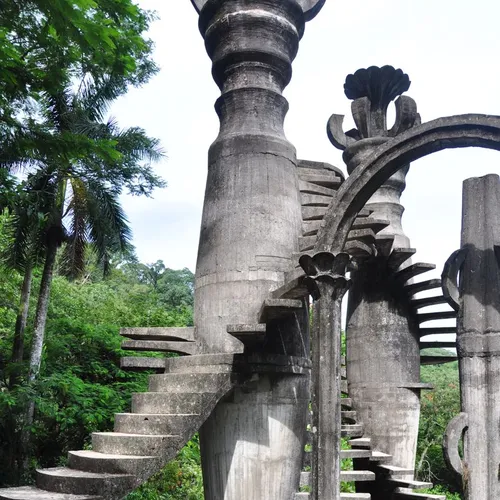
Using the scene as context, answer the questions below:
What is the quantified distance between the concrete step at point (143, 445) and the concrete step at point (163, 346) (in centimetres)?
124

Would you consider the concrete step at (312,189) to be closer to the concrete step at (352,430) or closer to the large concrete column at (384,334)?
the large concrete column at (384,334)

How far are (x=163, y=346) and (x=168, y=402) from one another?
97 centimetres

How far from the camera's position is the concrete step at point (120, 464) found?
567 cm

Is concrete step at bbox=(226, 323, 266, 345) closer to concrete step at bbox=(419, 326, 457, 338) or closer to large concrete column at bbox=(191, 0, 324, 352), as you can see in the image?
large concrete column at bbox=(191, 0, 324, 352)

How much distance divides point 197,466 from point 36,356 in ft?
16.0

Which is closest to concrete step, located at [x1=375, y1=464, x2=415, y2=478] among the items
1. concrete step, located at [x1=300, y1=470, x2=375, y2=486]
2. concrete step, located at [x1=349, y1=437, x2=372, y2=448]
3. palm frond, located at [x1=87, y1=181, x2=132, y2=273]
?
concrete step, located at [x1=349, y1=437, x2=372, y2=448]

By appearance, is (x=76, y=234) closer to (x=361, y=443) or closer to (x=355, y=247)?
(x=361, y=443)

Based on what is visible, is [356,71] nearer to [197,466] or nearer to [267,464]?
[267,464]

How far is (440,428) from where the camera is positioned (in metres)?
23.9

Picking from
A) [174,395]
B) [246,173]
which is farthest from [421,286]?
[174,395]

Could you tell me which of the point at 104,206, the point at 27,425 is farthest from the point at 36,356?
the point at 104,206

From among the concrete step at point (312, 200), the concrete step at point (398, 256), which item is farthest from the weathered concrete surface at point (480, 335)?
the concrete step at point (398, 256)

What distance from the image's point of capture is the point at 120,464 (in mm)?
5668

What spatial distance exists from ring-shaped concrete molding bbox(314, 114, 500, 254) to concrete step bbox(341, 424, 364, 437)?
393 cm
